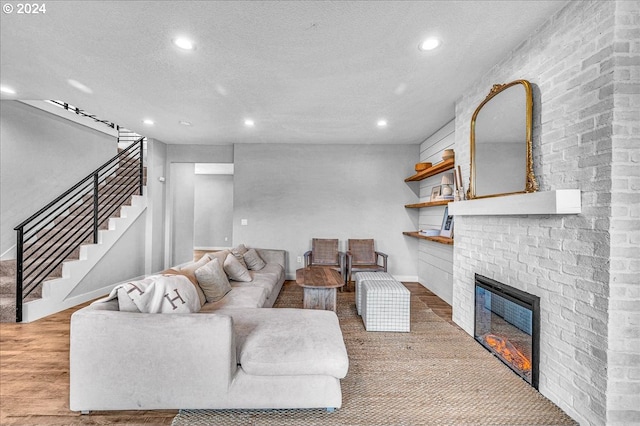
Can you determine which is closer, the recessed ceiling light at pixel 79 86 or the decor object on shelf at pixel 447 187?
the recessed ceiling light at pixel 79 86

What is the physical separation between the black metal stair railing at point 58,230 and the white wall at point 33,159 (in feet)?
0.67

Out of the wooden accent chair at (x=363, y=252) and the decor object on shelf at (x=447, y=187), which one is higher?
the decor object on shelf at (x=447, y=187)

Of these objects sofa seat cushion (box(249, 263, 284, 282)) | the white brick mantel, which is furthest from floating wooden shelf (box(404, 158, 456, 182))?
sofa seat cushion (box(249, 263, 284, 282))

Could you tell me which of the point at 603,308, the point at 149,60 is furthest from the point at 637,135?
the point at 149,60

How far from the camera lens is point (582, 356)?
5.30 feet

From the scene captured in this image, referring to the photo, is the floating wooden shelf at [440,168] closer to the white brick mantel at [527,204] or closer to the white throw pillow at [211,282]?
the white brick mantel at [527,204]

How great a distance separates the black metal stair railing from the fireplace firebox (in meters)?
4.61

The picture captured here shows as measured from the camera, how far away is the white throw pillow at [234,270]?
335cm

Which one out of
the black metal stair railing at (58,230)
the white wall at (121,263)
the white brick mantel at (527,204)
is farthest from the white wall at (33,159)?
the white brick mantel at (527,204)

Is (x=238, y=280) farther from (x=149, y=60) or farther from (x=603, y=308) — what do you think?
(x=603, y=308)

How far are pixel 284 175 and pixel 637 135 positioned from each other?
451 centimetres

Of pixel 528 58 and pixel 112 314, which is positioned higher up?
pixel 528 58

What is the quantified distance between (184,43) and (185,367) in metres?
2.30

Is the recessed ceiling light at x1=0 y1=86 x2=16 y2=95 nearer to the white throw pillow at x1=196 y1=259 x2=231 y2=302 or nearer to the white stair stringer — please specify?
the white stair stringer
